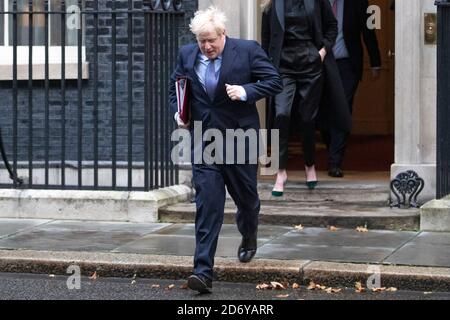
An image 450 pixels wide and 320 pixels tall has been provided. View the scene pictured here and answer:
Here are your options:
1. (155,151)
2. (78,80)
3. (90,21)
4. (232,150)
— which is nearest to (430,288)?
(232,150)

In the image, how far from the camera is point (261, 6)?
10.4 meters

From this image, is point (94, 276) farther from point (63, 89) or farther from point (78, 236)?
point (63, 89)

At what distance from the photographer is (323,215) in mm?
9422

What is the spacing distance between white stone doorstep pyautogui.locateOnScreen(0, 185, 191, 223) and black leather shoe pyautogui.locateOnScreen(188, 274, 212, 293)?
2.61 metres

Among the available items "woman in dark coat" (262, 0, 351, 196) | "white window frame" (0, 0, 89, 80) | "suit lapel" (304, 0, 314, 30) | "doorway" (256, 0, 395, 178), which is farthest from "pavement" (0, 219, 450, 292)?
"doorway" (256, 0, 395, 178)

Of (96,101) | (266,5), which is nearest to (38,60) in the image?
(96,101)

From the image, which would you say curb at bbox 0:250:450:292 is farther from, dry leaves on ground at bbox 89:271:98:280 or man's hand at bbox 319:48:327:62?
man's hand at bbox 319:48:327:62

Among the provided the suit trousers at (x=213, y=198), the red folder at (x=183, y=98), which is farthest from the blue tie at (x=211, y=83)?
the suit trousers at (x=213, y=198)

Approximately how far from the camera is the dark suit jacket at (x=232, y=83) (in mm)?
7352

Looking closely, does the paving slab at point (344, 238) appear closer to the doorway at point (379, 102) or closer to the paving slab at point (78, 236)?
the paving slab at point (78, 236)

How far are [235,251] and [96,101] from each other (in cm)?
230

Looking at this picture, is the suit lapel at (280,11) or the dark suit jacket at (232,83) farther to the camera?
the suit lapel at (280,11)

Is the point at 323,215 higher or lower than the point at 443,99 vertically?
lower

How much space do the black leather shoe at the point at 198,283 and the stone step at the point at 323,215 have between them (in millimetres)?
2332
